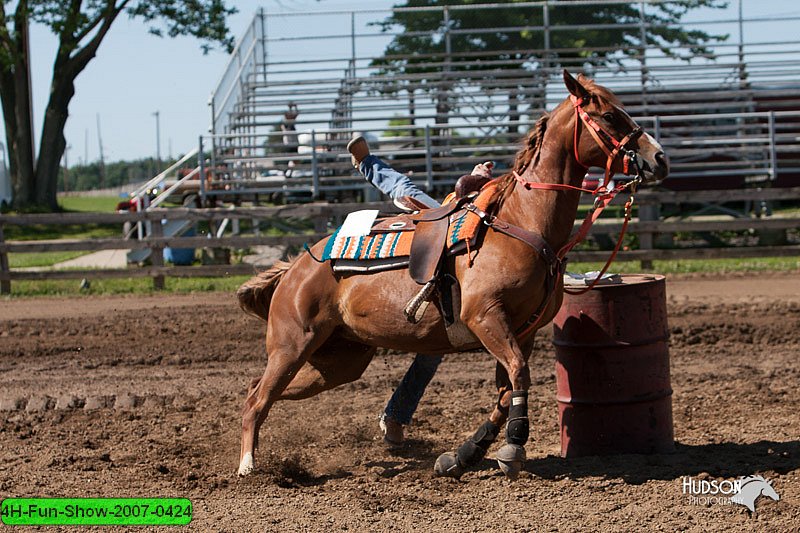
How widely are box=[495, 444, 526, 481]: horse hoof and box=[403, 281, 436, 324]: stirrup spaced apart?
0.95m

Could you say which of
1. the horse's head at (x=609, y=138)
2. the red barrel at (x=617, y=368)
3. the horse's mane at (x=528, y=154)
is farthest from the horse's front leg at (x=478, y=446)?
the horse's head at (x=609, y=138)

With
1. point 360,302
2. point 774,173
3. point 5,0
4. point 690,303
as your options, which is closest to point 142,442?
point 360,302

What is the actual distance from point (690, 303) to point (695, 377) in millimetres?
3904

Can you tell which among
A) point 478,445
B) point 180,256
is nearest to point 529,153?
point 478,445

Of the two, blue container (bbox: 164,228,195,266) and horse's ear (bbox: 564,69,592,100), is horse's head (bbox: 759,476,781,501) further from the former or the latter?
blue container (bbox: 164,228,195,266)

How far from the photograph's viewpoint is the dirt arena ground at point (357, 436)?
5.04 m

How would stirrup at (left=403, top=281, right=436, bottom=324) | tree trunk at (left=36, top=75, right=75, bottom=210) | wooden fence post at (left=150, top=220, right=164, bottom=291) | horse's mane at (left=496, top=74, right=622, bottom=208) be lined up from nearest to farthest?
stirrup at (left=403, top=281, right=436, bottom=324) < horse's mane at (left=496, top=74, right=622, bottom=208) < wooden fence post at (left=150, top=220, right=164, bottom=291) < tree trunk at (left=36, top=75, right=75, bottom=210)

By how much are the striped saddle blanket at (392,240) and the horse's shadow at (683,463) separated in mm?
1467

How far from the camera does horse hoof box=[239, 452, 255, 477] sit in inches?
236

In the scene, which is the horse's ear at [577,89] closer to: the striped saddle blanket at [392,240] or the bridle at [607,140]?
the bridle at [607,140]

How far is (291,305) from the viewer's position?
6.30m

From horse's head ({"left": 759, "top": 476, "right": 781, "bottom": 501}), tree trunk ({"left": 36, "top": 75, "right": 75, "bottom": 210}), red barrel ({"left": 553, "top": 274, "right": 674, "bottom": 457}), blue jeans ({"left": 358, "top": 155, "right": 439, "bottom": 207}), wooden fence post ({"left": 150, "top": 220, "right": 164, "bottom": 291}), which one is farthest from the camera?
tree trunk ({"left": 36, "top": 75, "right": 75, "bottom": 210})

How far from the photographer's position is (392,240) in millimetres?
6082

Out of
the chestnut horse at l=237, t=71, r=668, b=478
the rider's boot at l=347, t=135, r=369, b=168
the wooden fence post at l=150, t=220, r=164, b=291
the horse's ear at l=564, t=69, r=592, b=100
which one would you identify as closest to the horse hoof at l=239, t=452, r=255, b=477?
the chestnut horse at l=237, t=71, r=668, b=478
